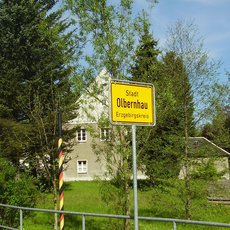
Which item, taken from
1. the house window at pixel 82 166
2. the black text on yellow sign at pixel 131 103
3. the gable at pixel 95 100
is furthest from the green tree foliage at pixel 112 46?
the house window at pixel 82 166

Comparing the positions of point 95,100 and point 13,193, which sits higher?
point 95,100

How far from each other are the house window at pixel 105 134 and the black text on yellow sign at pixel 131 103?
21.6 ft

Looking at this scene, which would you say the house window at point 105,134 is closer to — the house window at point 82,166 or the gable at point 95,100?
the gable at point 95,100

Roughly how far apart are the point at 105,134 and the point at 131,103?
6881mm

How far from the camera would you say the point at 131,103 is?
5.40m

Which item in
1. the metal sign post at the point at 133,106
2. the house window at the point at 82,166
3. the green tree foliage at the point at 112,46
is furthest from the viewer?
the house window at the point at 82,166

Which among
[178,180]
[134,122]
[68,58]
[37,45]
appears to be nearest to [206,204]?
[178,180]

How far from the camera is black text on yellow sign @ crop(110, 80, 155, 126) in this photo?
5281 millimetres

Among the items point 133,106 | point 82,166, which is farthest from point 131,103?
point 82,166

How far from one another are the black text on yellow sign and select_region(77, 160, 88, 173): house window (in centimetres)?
4117

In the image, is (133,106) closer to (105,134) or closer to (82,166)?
(105,134)

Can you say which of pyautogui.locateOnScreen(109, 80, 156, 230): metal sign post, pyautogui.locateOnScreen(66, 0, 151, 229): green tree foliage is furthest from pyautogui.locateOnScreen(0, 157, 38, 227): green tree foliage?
pyautogui.locateOnScreen(109, 80, 156, 230): metal sign post

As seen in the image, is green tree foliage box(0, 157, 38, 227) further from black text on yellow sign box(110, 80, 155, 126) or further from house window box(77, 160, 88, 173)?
house window box(77, 160, 88, 173)

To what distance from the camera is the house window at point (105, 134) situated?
12133mm
